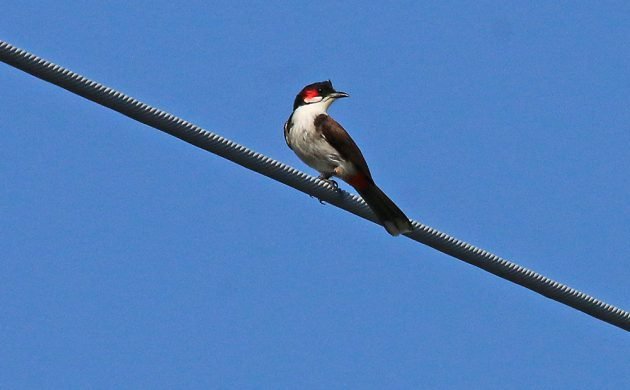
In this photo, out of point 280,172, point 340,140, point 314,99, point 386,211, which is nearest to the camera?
point 280,172

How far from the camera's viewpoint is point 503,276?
267 inches

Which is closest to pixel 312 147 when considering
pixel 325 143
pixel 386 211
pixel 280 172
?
pixel 325 143

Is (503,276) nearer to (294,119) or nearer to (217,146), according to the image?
(217,146)

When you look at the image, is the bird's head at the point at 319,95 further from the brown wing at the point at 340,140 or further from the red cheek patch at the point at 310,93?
the brown wing at the point at 340,140

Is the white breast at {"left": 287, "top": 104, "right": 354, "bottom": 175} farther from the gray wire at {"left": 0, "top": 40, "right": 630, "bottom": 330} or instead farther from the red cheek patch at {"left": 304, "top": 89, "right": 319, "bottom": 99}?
the gray wire at {"left": 0, "top": 40, "right": 630, "bottom": 330}

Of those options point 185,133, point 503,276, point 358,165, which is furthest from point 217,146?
point 358,165

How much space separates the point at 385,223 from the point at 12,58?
281 cm

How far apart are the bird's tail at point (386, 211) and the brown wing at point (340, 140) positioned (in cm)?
20

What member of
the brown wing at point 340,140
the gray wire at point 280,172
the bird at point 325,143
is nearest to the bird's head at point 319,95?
the bird at point 325,143

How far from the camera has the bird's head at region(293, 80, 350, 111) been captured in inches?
402

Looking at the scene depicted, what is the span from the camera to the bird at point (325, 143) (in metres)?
9.17

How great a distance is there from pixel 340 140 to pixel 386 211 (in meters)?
1.58

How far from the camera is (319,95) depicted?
10281 millimetres

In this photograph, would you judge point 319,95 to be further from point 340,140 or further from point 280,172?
point 280,172
